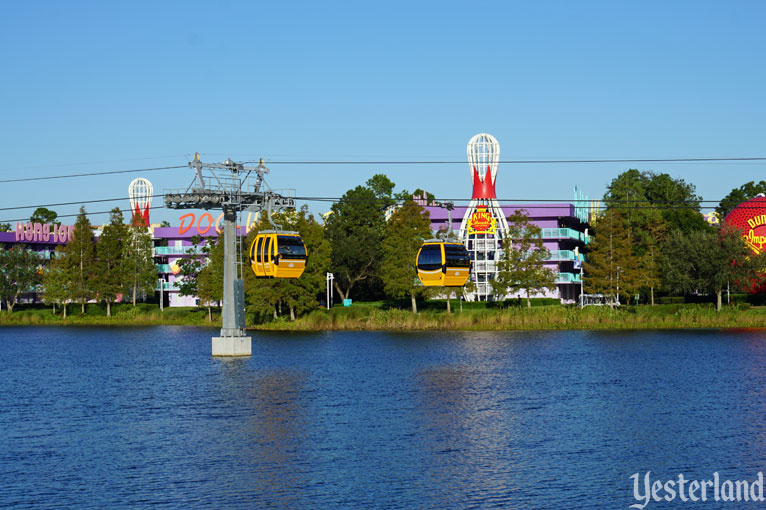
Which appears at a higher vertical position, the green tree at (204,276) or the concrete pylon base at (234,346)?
the green tree at (204,276)

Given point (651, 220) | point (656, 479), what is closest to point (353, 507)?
point (656, 479)

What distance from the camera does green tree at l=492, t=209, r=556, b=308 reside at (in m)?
114

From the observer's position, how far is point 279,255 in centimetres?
6069

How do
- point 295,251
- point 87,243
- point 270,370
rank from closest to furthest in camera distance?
point 295,251 → point 270,370 → point 87,243

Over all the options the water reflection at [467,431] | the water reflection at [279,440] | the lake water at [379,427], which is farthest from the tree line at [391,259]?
the water reflection at [279,440]

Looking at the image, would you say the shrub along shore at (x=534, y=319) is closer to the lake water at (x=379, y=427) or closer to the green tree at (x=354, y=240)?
the lake water at (x=379, y=427)

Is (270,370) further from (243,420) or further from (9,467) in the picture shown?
(9,467)

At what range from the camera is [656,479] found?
33969 mm

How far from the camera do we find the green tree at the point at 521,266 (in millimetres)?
114062

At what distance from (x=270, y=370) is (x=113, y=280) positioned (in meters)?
76.6

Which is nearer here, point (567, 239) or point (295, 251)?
point (295, 251)

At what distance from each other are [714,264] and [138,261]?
274ft

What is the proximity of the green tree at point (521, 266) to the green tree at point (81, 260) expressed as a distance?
6167 cm

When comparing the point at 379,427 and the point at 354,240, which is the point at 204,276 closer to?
the point at 354,240
